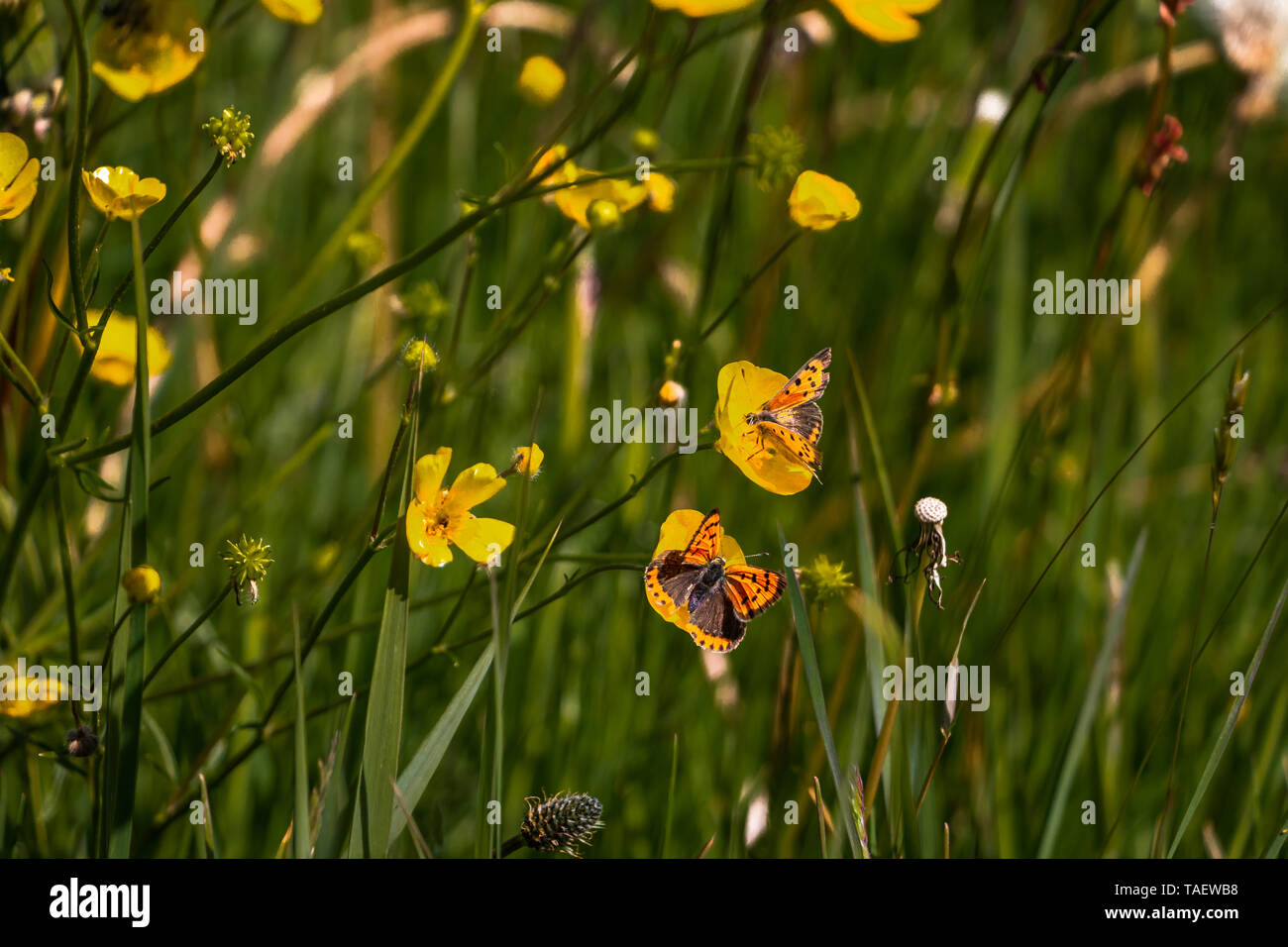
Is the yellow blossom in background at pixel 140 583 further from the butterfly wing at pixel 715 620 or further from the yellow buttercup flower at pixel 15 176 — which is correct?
the butterfly wing at pixel 715 620

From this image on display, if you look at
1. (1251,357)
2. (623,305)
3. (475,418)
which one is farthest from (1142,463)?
(475,418)

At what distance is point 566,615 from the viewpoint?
1407 mm

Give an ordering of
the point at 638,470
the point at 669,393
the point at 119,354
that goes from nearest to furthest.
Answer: the point at 669,393 → the point at 119,354 → the point at 638,470

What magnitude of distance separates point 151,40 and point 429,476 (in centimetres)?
41

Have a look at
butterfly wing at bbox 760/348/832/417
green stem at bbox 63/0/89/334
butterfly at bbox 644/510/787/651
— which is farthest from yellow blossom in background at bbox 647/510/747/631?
green stem at bbox 63/0/89/334

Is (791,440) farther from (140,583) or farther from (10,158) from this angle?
(10,158)

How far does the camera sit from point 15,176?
0.81 metres

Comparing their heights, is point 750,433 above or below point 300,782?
above

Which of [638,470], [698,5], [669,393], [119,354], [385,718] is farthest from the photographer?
[638,470]

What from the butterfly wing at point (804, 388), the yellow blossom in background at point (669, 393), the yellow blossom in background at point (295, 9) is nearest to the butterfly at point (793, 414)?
the butterfly wing at point (804, 388)

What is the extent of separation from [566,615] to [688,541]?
1.95 ft

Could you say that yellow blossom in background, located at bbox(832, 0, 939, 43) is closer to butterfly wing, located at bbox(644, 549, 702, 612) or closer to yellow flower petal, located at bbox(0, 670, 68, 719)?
butterfly wing, located at bbox(644, 549, 702, 612)

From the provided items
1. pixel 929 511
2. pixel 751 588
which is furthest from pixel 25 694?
pixel 929 511

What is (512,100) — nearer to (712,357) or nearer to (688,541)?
(712,357)
